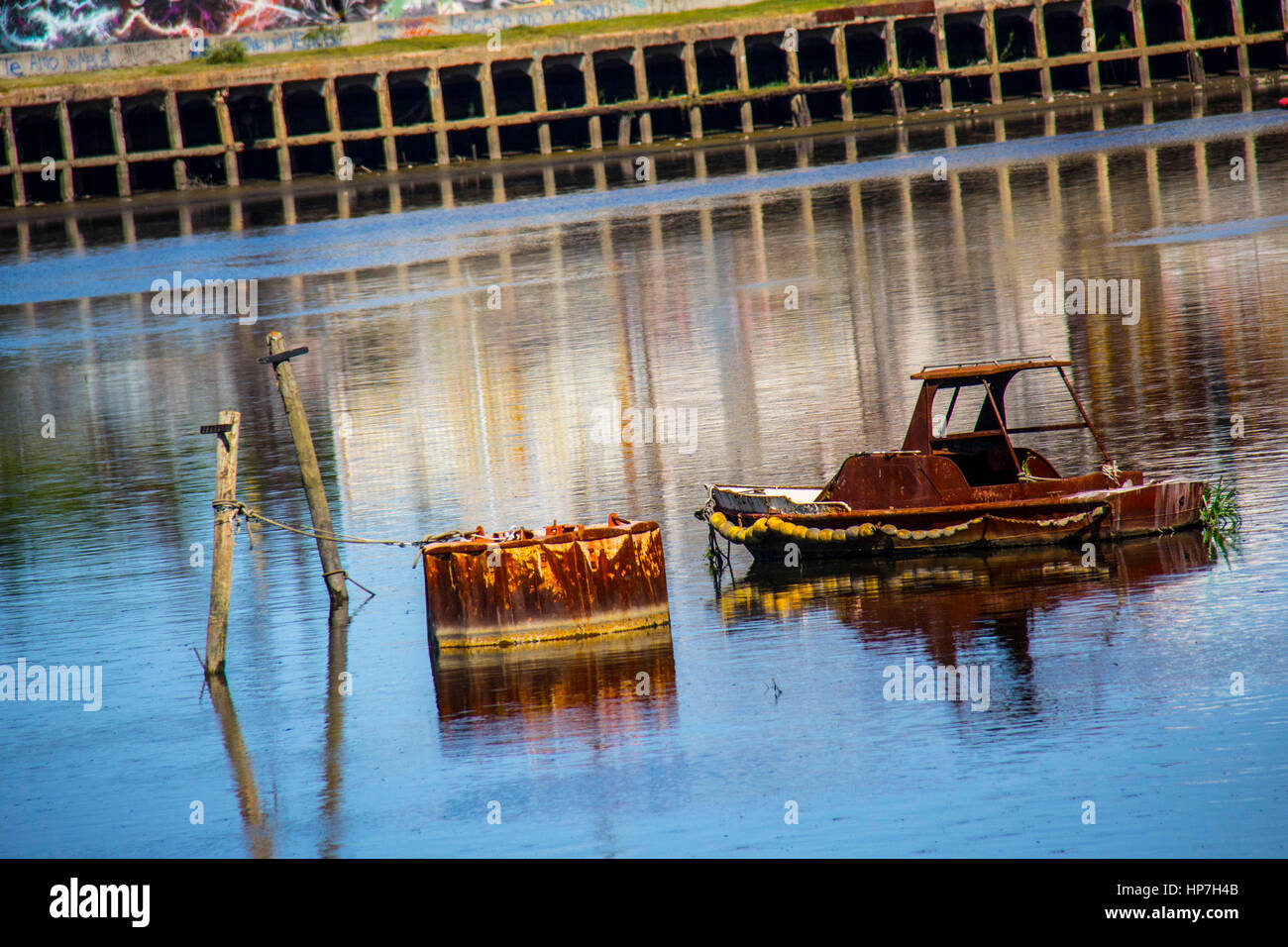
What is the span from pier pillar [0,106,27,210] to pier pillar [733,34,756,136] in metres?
35.4

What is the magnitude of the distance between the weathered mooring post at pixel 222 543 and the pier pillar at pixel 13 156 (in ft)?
231

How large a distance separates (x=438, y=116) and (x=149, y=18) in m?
25.9

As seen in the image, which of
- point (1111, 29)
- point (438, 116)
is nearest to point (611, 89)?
point (438, 116)

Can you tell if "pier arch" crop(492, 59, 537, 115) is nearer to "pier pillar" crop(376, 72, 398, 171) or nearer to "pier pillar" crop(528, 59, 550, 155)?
"pier pillar" crop(528, 59, 550, 155)

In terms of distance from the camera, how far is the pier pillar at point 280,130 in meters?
84.4

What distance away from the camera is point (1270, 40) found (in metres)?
89.9

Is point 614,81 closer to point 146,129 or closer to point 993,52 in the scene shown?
point 993,52

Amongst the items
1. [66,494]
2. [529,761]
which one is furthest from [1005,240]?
[529,761]

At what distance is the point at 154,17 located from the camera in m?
102

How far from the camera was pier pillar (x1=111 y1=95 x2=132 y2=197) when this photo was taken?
82062 mm
